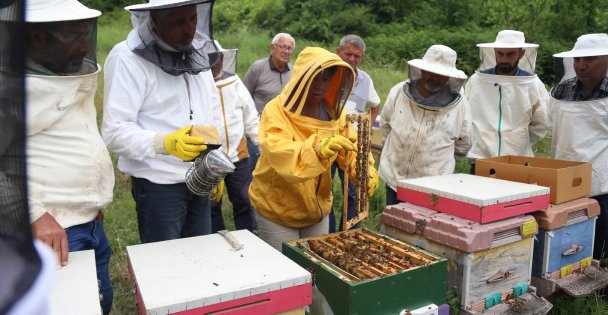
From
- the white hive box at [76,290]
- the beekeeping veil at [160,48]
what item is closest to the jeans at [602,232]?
the beekeeping veil at [160,48]

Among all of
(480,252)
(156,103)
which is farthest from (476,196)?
(156,103)

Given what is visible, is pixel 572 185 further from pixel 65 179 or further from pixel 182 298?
pixel 65 179

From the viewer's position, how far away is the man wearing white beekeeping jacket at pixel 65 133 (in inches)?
72.5

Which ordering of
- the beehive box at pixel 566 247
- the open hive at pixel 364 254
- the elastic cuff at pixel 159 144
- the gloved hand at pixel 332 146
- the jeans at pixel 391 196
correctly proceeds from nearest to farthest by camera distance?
the open hive at pixel 364 254 < the elastic cuff at pixel 159 144 < the gloved hand at pixel 332 146 < the beehive box at pixel 566 247 < the jeans at pixel 391 196

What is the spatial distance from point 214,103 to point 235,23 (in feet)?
65.3

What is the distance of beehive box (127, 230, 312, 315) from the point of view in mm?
1545

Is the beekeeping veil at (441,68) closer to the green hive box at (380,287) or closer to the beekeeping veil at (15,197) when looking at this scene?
the green hive box at (380,287)

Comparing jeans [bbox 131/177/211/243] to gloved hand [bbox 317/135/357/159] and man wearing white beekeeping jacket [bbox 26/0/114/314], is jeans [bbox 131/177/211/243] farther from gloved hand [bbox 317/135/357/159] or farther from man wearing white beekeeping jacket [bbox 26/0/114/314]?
gloved hand [bbox 317/135/357/159]

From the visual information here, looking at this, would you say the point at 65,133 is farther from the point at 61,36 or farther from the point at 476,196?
the point at 476,196

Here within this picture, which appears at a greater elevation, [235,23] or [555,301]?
[235,23]

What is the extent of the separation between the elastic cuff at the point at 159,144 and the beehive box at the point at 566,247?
2081mm

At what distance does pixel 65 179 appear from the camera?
2.00m

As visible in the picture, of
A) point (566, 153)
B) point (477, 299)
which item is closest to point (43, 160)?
point (477, 299)

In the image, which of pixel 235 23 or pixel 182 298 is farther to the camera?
pixel 235 23
